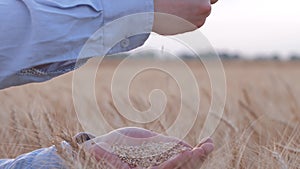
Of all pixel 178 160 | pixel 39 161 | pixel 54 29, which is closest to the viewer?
pixel 54 29

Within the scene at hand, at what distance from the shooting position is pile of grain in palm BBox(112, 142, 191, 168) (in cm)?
119

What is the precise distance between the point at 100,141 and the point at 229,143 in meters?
0.30

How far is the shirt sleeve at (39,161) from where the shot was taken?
3.94 ft

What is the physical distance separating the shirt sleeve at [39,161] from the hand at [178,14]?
0.29 m

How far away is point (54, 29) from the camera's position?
2.97ft

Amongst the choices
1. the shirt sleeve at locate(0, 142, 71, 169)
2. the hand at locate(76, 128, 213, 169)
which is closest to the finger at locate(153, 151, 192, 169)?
the hand at locate(76, 128, 213, 169)

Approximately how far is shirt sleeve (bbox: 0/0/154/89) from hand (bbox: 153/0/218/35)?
18mm

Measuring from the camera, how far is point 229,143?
143 centimetres

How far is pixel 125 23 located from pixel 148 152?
1.05 feet

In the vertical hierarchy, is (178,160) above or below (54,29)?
below

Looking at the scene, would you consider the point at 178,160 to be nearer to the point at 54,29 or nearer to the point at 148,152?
the point at 148,152

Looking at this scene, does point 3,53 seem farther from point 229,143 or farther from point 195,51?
point 229,143

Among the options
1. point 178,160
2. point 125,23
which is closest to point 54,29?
point 125,23

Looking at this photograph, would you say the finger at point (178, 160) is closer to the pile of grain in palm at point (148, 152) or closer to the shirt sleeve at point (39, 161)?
the pile of grain in palm at point (148, 152)
